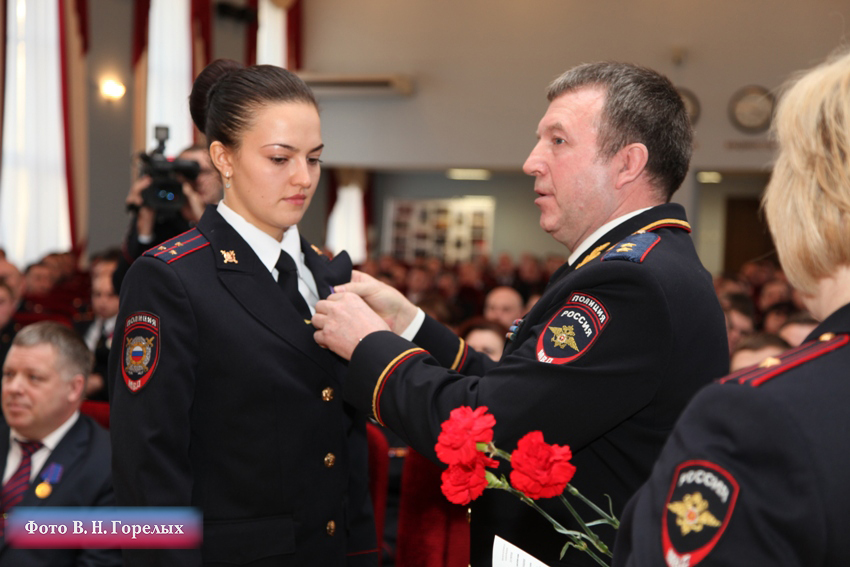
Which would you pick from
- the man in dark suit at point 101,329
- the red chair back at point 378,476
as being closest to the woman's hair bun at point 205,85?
the red chair back at point 378,476

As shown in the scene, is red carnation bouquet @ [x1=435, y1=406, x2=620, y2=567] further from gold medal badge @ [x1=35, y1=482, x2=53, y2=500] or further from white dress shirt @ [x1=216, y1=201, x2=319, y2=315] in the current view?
gold medal badge @ [x1=35, y1=482, x2=53, y2=500]

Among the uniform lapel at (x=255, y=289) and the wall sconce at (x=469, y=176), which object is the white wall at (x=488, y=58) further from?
the uniform lapel at (x=255, y=289)

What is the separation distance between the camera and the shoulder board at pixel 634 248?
1300mm

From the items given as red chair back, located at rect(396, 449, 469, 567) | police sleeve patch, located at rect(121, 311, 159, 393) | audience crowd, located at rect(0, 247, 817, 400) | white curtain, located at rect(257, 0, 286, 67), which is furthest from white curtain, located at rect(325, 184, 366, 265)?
police sleeve patch, located at rect(121, 311, 159, 393)

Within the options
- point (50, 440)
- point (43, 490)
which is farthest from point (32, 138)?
point (43, 490)

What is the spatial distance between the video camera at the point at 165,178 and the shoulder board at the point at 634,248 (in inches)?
79.8

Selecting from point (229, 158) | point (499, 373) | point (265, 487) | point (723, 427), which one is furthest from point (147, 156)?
point (723, 427)

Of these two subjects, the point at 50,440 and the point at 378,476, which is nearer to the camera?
the point at 378,476

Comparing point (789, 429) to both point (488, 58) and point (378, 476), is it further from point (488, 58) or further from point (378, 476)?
point (488, 58)

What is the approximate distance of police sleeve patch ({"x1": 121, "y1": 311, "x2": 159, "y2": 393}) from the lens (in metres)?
1.42

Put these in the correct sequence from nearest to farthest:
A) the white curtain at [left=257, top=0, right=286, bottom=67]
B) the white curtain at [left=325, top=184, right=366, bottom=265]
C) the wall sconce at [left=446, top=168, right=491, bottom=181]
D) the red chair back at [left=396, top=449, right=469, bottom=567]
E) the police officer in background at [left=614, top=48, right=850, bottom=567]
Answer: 1. the police officer in background at [left=614, top=48, right=850, bottom=567]
2. the red chair back at [left=396, top=449, right=469, bottom=567]
3. the white curtain at [left=257, top=0, right=286, bottom=67]
4. the white curtain at [left=325, top=184, right=366, bottom=265]
5. the wall sconce at [left=446, top=168, right=491, bottom=181]

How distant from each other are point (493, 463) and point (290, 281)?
2.69ft

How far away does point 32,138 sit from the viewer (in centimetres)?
879

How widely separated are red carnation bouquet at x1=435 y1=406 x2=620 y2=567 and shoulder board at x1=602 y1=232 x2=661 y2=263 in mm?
441
